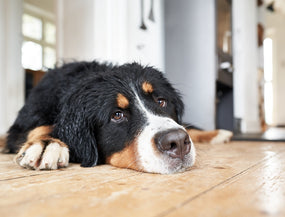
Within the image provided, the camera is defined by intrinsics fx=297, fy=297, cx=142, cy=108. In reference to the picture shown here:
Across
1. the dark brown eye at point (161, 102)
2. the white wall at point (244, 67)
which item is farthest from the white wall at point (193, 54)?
the dark brown eye at point (161, 102)

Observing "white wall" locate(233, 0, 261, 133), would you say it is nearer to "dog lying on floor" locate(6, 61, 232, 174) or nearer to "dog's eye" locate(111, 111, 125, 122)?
"dog lying on floor" locate(6, 61, 232, 174)

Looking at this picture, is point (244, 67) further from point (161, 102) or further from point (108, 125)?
point (108, 125)

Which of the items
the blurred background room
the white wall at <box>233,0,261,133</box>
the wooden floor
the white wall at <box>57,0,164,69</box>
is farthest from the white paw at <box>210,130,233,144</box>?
the white wall at <box>233,0,261,133</box>

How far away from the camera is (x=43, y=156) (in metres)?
1.55

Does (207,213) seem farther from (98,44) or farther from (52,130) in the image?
(98,44)

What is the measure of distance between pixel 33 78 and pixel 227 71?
4.51 metres

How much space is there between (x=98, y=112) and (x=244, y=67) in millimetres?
3876

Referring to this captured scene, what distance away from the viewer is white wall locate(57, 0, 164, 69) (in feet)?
11.8

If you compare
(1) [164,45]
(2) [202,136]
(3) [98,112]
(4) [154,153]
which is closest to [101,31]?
(1) [164,45]

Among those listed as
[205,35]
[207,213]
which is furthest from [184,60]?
[207,213]

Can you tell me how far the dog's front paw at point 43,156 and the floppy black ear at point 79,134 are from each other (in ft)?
0.32

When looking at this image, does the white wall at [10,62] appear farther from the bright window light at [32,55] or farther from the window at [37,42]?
the bright window light at [32,55]

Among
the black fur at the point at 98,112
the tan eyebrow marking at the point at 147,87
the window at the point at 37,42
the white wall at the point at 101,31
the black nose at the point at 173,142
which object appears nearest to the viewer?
the black nose at the point at 173,142

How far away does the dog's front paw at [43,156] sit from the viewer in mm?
1516
